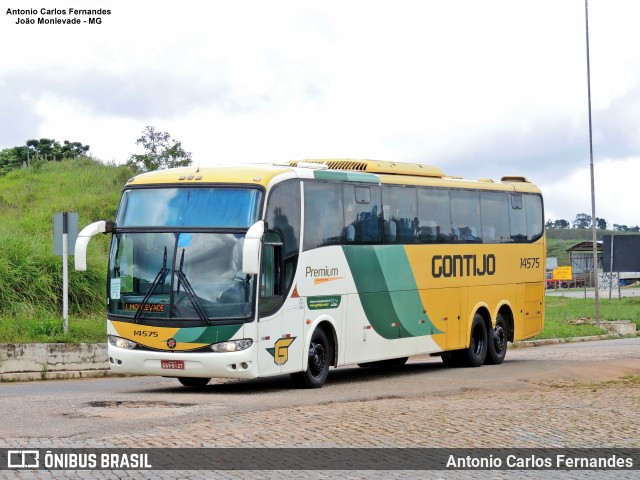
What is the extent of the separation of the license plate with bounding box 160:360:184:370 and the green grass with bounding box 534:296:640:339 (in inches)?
776

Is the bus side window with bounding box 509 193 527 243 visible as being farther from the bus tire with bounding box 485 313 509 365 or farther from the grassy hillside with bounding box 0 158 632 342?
the grassy hillside with bounding box 0 158 632 342

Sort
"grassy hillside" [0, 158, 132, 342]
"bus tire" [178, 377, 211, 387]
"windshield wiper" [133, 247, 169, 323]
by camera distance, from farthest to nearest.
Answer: "grassy hillside" [0, 158, 132, 342] < "bus tire" [178, 377, 211, 387] < "windshield wiper" [133, 247, 169, 323]

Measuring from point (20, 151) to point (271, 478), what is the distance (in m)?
49.4

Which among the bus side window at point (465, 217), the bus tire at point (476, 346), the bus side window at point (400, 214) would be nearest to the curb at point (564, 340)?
the bus tire at point (476, 346)

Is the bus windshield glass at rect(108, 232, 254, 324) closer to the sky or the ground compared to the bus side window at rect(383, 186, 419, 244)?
closer to the ground

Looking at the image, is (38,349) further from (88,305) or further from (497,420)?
(497,420)

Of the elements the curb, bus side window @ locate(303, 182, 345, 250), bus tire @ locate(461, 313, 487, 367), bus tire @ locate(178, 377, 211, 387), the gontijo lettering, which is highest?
bus side window @ locate(303, 182, 345, 250)

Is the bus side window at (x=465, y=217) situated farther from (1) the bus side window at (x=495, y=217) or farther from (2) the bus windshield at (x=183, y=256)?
(2) the bus windshield at (x=183, y=256)

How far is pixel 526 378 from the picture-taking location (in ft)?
67.7

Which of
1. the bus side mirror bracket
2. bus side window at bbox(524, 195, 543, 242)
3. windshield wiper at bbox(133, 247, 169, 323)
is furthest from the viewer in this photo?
bus side window at bbox(524, 195, 543, 242)

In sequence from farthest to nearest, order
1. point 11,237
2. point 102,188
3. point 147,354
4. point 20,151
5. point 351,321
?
1. point 20,151
2. point 102,188
3. point 11,237
4. point 351,321
5. point 147,354

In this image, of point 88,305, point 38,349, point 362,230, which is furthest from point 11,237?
point 362,230

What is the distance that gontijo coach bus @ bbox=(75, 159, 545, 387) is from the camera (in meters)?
17.6

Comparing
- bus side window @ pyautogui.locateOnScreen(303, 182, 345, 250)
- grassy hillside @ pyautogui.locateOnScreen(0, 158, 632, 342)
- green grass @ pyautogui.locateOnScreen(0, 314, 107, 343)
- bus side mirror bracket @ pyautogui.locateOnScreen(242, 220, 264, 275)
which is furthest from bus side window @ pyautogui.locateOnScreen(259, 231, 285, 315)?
grassy hillside @ pyautogui.locateOnScreen(0, 158, 632, 342)
